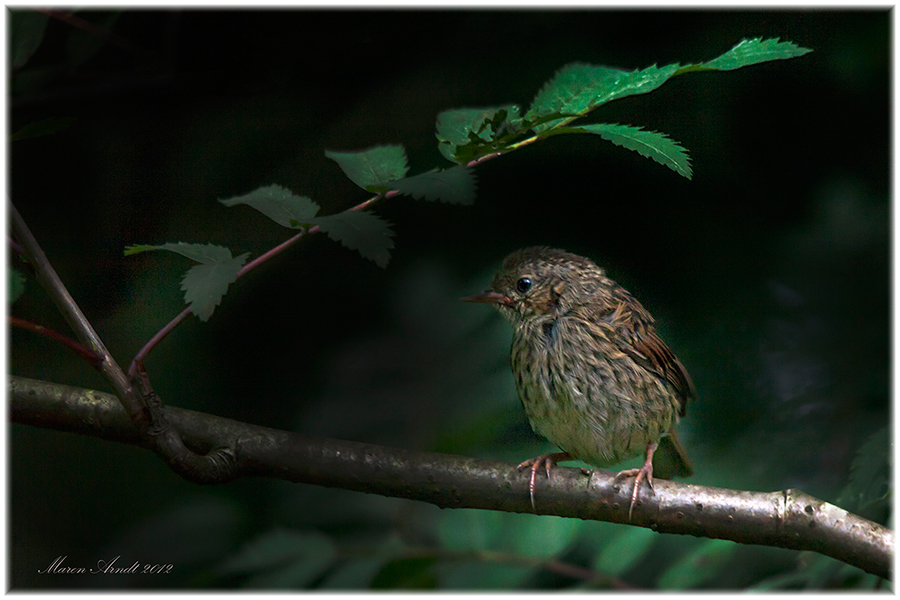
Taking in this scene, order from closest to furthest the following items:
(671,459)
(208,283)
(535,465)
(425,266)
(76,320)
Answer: (208,283) < (76,320) < (535,465) < (671,459) < (425,266)

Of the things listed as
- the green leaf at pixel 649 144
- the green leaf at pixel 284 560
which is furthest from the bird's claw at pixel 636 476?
the green leaf at pixel 284 560

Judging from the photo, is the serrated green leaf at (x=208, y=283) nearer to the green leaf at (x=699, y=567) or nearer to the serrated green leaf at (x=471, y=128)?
the serrated green leaf at (x=471, y=128)

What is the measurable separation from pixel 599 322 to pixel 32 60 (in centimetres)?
116

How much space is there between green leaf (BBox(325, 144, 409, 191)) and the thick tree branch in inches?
17.8

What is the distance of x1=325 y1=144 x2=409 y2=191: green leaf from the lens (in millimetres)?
994

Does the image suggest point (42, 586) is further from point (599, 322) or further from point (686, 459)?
point (686, 459)

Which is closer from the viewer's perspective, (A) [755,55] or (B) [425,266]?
(A) [755,55]

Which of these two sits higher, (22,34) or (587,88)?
(22,34)

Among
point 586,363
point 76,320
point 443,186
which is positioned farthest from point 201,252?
point 586,363

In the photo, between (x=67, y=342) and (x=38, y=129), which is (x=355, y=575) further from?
(x=38, y=129)

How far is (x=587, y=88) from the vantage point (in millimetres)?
954

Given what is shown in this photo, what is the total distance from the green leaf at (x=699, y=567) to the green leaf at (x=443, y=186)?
0.95m

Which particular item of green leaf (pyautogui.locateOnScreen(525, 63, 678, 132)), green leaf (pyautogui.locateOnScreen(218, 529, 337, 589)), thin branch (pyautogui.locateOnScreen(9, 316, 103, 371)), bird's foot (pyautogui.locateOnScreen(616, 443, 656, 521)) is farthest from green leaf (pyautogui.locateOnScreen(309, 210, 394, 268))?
green leaf (pyautogui.locateOnScreen(218, 529, 337, 589))

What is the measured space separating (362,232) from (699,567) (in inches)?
40.9
